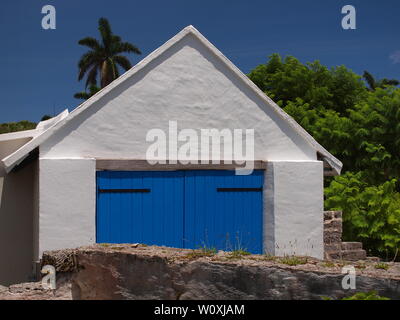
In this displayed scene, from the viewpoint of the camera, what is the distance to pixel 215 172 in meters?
9.07

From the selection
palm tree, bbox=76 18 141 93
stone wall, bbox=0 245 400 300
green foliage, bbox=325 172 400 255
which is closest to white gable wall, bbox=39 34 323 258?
stone wall, bbox=0 245 400 300

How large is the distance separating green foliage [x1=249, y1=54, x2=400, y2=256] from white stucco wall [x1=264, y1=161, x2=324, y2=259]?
9.68 ft

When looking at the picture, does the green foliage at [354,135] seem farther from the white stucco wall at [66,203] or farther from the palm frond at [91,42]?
the palm frond at [91,42]

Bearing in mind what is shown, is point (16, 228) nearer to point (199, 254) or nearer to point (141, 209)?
point (141, 209)

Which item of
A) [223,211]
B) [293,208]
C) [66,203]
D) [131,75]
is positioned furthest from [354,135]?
[66,203]

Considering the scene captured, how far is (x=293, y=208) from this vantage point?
9.41 m

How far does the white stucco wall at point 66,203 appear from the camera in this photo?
7965 mm

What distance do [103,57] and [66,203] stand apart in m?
31.7

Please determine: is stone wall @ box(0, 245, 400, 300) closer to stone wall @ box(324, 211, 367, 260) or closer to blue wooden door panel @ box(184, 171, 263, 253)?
blue wooden door panel @ box(184, 171, 263, 253)
